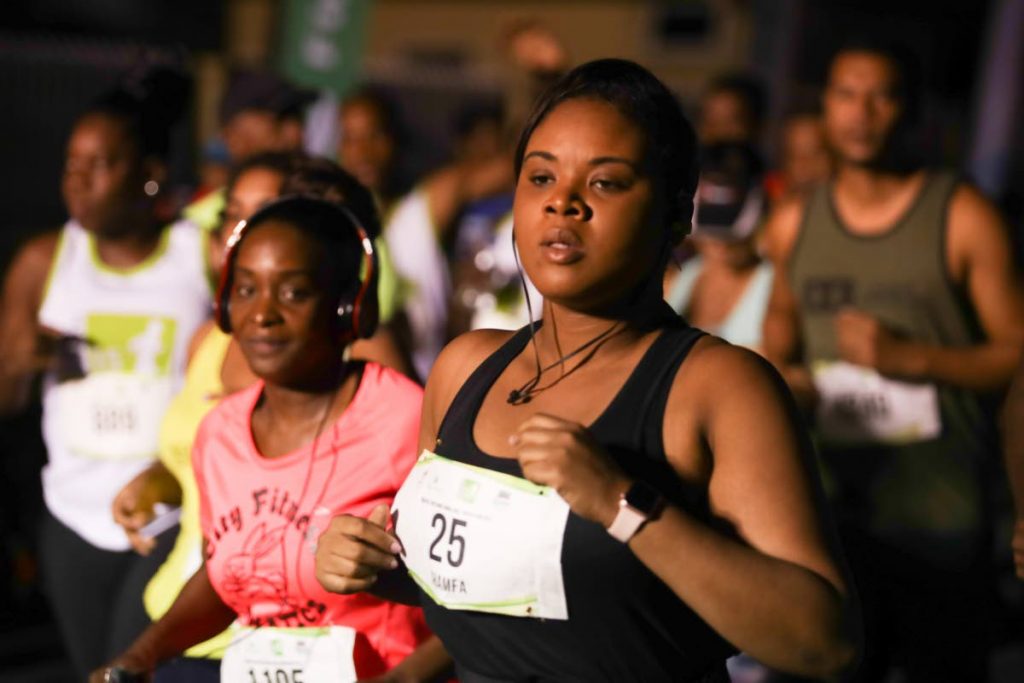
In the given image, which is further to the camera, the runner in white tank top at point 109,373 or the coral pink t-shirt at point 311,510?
the runner in white tank top at point 109,373

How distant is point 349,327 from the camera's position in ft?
10.1

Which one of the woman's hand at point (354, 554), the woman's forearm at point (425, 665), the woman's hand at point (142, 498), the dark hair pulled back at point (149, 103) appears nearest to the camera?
the woman's hand at point (354, 554)

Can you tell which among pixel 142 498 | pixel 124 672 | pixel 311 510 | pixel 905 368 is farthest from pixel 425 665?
pixel 905 368

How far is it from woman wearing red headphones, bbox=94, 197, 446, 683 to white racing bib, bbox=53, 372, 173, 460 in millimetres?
1296

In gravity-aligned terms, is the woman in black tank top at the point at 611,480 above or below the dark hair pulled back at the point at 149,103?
below

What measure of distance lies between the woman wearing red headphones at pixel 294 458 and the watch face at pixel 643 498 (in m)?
0.81

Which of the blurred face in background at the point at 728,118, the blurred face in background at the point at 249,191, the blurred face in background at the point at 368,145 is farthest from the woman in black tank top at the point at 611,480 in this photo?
the blurred face in background at the point at 728,118

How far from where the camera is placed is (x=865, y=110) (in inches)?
171

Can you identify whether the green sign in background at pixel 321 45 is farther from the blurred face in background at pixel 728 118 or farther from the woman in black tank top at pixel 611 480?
the woman in black tank top at pixel 611 480

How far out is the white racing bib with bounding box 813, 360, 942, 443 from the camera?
4137 mm

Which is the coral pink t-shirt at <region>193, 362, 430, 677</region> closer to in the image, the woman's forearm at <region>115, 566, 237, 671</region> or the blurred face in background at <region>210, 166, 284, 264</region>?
the woman's forearm at <region>115, 566, 237, 671</region>

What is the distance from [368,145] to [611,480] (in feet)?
17.3

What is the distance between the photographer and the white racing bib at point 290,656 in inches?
108

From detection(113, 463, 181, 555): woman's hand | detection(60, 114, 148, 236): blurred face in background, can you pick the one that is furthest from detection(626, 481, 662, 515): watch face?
detection(60, 114, 148, 236): blurred face in background
